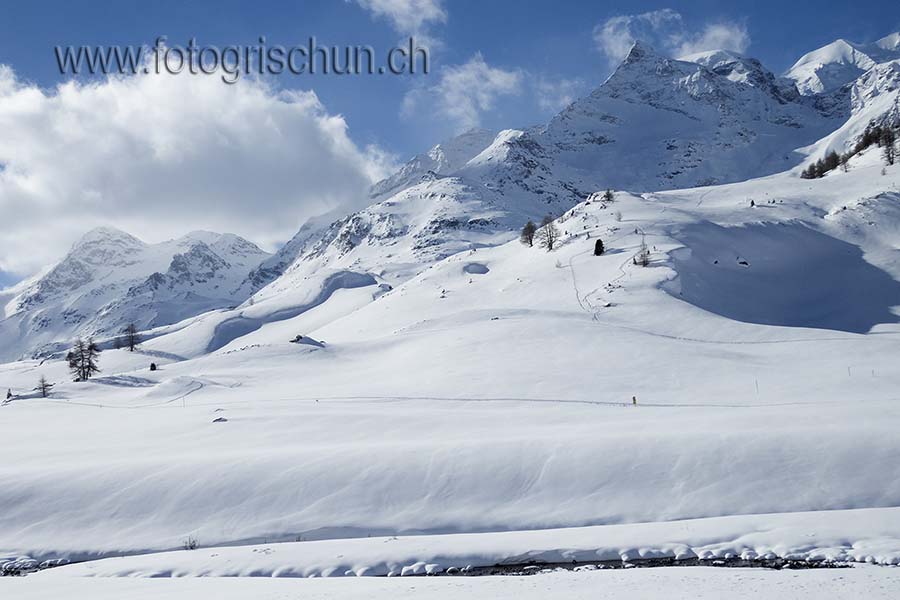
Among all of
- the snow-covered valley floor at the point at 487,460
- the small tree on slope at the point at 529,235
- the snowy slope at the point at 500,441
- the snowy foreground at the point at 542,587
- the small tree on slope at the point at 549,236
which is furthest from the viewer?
the small tree on slope at the point at 529,235

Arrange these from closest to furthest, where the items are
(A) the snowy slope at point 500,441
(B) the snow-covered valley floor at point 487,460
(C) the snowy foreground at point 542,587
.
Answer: (C) the snowy foreground at point 542,587 → (B) the snow-covered valley floor at point 487,460 → (A) the snowy slope at point 500,441

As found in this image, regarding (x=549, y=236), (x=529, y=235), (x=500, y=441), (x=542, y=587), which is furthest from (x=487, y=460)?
(x=529, y=235)

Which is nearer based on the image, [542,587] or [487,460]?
[542,587]

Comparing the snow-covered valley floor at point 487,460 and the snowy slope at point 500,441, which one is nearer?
the snow-covered valley floor at point 487,460

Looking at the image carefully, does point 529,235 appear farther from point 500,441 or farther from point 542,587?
point 542,587

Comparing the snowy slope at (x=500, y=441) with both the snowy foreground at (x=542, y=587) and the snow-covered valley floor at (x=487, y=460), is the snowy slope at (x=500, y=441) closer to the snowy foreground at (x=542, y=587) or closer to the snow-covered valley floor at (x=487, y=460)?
the snow-covered valley floor at (x=487, y=460)

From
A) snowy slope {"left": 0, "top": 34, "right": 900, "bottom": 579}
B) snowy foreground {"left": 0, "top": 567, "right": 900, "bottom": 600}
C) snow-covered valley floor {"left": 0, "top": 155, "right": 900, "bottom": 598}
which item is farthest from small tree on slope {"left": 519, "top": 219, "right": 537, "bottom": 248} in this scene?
snowy foreground {"left": 0, "top": 567, "right": 900, "bottom": 600}

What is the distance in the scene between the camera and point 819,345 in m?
35.5

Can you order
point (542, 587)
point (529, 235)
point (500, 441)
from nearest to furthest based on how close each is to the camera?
point (542, 587)
point (500, 441)
point (529, 235)

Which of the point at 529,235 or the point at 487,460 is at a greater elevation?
the point at 529,235

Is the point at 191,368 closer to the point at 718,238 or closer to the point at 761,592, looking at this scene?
the point at 761,592

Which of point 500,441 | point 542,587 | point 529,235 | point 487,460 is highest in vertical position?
→ point 529,235

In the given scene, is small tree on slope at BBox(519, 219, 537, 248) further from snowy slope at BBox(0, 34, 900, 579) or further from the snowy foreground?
the snowy foreground

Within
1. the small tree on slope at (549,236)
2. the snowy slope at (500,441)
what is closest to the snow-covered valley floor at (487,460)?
the snowy slope at (500,441)
